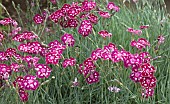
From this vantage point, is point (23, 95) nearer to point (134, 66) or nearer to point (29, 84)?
point (29, 84)

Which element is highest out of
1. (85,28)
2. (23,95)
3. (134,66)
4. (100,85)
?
(85,28)

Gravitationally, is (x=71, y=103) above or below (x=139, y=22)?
below

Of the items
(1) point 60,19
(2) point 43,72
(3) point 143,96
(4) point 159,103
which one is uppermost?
(1) point 60,19

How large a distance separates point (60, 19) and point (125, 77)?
22.8 inches

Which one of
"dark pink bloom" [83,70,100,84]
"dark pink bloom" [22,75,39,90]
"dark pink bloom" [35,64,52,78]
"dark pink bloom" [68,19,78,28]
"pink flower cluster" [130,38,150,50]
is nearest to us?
"dark pink bloom" [22,75,39,90]

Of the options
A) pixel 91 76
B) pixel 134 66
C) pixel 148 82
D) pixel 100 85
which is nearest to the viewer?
pixel 148 82

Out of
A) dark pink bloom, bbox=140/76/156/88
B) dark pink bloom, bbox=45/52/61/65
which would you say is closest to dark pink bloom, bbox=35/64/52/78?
dark pink bloom, bbox=45/52/61/65

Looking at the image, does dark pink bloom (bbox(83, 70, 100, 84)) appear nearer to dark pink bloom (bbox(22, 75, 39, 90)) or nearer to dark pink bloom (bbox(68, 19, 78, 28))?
dark pink bloom (bbox(22, 75, 39, 90))

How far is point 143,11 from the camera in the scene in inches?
140

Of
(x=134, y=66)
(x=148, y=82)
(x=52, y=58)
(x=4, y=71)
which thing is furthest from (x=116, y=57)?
(x=4, y=71)

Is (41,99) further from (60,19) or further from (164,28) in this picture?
(164,28)

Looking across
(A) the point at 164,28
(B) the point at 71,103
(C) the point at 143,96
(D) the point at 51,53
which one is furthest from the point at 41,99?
(A) the point at 164,28

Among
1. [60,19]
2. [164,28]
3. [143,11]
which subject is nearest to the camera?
[60,19]

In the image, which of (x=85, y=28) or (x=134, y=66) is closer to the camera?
(x=134, y=66)
